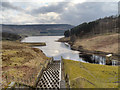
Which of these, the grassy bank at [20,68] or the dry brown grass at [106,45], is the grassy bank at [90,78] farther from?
the dry brown grass at [106,45]

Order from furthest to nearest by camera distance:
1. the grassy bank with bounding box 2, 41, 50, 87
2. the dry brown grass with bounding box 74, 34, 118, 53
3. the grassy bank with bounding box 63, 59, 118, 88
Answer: the dry brown grass with bounding box 74, 34, 118, 53
the grassy bank with bounding box 2, 41, 50, 87
the grassy bank with bounding box 63, 59, 118, 88

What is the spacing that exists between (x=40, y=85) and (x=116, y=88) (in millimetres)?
14268

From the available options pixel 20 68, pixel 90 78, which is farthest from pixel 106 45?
pixel 20 68

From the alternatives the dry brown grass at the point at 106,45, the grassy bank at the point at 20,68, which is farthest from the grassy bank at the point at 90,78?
the dry brown grass at the point at 106,45

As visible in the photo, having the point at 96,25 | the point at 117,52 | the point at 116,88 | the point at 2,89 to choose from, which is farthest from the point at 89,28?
the point at 2,89

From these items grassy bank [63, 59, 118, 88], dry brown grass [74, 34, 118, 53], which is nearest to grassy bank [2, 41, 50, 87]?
grassy bank [63, 59, 118, 88]

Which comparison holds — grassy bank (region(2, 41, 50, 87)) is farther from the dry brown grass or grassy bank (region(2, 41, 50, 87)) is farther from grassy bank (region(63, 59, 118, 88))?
the dry brown grass

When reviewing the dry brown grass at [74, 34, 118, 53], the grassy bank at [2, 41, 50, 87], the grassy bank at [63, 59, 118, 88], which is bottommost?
the grassy bank at [63, 59, 118, 88]

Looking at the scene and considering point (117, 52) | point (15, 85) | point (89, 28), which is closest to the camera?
point (15, 85)

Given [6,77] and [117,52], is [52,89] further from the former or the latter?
[117,52]

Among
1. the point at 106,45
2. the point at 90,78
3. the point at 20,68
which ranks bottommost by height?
the point at 90,78

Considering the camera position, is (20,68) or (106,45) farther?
(106,45)

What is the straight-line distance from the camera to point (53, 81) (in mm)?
17188

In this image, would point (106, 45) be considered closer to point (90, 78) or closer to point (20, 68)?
point (90, 78)
